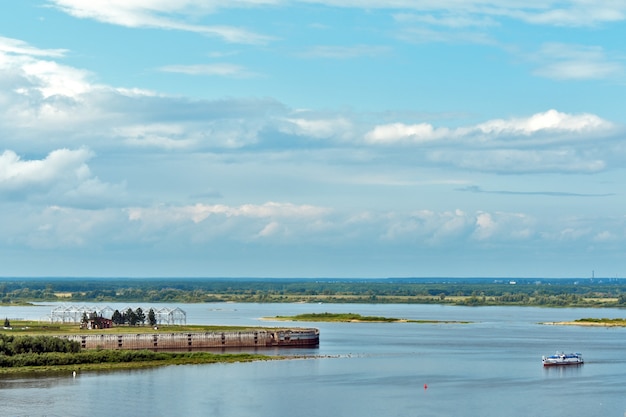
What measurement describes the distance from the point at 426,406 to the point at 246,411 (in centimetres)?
1567

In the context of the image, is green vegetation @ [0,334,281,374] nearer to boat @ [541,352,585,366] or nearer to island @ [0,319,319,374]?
island @ [0,319,319,374]

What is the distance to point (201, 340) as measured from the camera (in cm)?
13512

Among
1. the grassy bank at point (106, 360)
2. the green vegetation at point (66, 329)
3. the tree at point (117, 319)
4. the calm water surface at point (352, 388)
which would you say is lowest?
the calm water surface at point (352, 388)

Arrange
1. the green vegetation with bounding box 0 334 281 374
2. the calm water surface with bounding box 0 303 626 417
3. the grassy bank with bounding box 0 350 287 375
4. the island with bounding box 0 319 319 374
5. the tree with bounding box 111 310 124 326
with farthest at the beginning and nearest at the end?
the tree with bounding box 111 310 124 326 < the island with bounding box 0 319 319 374 < the green vegetation with bounding box 0 334 281 374 < the grassy bank with bounding box 0 350 287 375 < the calm water surface with bounding box 0 303 626 417

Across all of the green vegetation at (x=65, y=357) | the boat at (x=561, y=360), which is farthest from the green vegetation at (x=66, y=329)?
the boat at (x=561, y=360)

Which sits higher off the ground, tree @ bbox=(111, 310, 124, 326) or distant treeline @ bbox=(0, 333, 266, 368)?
tree @ bbox=(111, 310, 124, 326)

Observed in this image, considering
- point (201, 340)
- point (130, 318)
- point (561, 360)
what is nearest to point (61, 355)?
point (201, 340)

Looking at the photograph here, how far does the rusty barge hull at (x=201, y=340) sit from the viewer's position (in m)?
125

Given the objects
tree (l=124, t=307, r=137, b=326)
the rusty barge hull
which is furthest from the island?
tree (l=124, t=307, r=137, b=326)

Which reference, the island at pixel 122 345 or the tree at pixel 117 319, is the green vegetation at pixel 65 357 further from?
the tree at pixel 117 319

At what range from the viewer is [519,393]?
94875 mm

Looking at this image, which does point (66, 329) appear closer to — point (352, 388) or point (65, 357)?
point (65, 357)

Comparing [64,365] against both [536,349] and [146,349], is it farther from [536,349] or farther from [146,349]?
[536,349]

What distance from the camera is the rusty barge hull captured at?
125 meters
